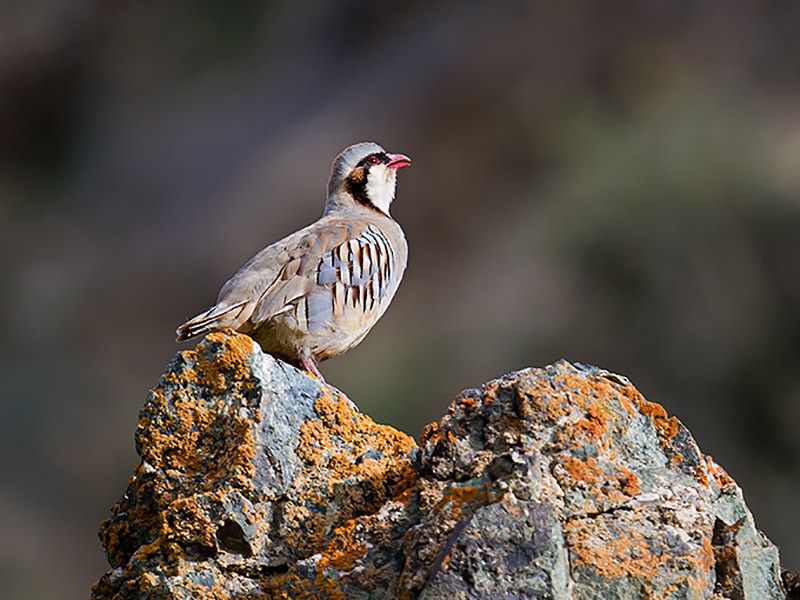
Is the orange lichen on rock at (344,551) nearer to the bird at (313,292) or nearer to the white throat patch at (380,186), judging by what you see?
the bird at (313,292)

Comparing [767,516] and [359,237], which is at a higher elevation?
[767,516]

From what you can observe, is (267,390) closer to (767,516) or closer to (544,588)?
(544,588)

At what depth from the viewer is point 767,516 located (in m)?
19.0

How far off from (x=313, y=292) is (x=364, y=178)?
4.22 feet

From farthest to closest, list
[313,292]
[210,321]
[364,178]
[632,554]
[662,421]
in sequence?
[364,178], [313,292], [210,321], [662,421], [632,554]

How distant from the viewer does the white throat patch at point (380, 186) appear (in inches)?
300

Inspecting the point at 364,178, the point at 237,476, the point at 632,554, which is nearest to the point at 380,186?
the point at 364,178

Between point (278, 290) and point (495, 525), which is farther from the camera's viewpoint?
point (278, 290)

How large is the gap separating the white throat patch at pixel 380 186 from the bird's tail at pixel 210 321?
1.55m

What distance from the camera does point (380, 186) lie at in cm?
767

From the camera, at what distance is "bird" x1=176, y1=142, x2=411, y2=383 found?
20.5 feet

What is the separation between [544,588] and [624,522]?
32 centimetres

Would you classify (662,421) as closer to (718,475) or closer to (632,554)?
(718,475)

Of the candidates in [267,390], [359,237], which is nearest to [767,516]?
[359,237]
